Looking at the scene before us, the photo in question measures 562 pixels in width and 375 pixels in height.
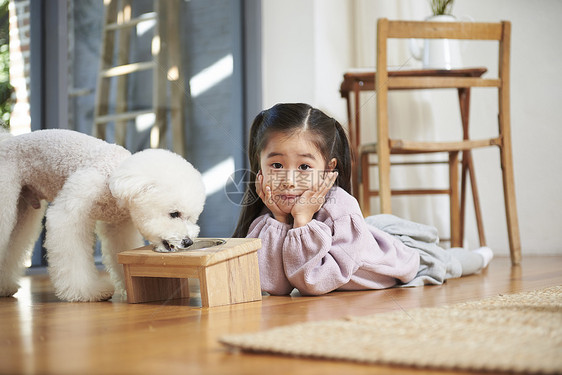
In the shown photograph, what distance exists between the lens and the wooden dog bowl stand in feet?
3.76

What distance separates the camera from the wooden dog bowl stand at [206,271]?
3.76 ft

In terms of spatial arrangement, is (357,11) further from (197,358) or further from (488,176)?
(197,358)

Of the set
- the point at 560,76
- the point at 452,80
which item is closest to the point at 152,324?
the point at 452,80

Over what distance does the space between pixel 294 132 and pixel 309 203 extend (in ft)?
0.60

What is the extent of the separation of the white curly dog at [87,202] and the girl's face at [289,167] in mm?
246

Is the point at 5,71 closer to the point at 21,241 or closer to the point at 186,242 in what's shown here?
the point at 21,241

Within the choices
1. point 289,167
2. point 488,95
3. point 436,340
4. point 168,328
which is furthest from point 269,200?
point 488,95

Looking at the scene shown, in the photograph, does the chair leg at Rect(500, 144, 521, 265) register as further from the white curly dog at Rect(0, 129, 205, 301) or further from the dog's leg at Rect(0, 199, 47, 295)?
the dog's leg at Rect(0, 199, 47, 295)

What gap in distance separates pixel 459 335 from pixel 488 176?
2384 mm

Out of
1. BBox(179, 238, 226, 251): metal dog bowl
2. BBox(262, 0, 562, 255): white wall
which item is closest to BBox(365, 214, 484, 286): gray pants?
BBox(179, 238, 226, 251): metal dog bowl

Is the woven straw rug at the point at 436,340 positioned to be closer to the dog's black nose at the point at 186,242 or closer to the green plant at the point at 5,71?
the dog's black nose at the point at 186,242

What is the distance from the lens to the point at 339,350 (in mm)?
669

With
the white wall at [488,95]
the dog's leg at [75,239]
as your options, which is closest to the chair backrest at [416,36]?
the white wall at [488,95]

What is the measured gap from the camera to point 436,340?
72 cm
